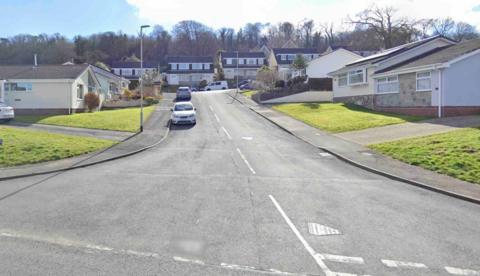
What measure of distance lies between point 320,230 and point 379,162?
9.33 metres

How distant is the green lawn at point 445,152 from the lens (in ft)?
45.9

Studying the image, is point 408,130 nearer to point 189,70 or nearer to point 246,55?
point 189,70

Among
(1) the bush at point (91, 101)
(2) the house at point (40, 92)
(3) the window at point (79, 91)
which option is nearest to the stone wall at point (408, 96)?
(1) the bush at point (91, 101)

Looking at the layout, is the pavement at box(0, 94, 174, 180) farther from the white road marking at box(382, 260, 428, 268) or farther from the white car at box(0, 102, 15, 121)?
the white road marking at box(382, 260, 428, 268)

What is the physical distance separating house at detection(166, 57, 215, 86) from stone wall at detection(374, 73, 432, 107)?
6919 centimetres

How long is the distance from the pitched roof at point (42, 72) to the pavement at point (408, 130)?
987 inches

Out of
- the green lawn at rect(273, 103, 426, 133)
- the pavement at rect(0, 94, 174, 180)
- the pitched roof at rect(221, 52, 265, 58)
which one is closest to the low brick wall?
the green lawn at rect(273, 103, 426, 133)

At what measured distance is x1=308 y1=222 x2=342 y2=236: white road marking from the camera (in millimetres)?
7859

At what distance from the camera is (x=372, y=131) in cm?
2472

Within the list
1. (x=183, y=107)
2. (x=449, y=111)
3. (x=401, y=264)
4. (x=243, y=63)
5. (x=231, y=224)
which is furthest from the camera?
(x=243, y=63)

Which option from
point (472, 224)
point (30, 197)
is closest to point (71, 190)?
point (30, 197)

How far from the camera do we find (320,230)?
803cm

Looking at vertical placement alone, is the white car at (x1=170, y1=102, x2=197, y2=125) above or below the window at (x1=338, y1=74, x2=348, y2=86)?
below

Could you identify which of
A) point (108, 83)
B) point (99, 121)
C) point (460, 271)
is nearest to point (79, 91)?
point (99, 121)
